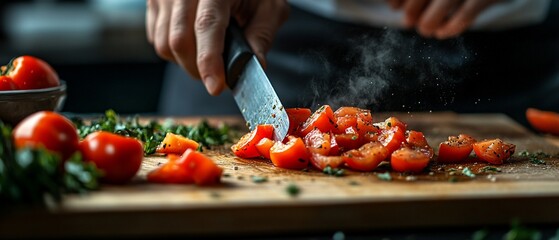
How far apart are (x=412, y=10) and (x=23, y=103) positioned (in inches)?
67.2

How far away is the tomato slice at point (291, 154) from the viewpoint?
7.64 ft

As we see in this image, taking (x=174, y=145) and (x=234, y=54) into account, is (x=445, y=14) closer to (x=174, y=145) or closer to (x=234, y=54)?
(x=234, y=54)

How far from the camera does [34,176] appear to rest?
5.80 ft

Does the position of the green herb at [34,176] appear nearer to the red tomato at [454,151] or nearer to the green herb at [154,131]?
the green herb at [154,131]

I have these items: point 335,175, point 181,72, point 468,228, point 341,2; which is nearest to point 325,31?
point 341,2

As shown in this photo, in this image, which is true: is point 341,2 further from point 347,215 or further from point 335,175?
point 347,215

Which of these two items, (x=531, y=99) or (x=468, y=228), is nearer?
(x=468, y=228)

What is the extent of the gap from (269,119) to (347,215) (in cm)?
77

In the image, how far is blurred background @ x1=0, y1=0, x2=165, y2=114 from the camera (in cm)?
606

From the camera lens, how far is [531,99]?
3686 millimetres

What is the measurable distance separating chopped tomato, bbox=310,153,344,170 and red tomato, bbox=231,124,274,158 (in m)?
0.25

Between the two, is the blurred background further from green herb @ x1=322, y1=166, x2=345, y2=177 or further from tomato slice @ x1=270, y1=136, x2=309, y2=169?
green herb @ x1=322, y1=166, x2=345, y2=177

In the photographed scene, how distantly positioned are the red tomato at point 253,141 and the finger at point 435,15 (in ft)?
3.46

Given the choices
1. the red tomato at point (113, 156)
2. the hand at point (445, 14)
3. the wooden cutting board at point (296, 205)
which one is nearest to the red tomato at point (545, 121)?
the hand at point (445, 14)
